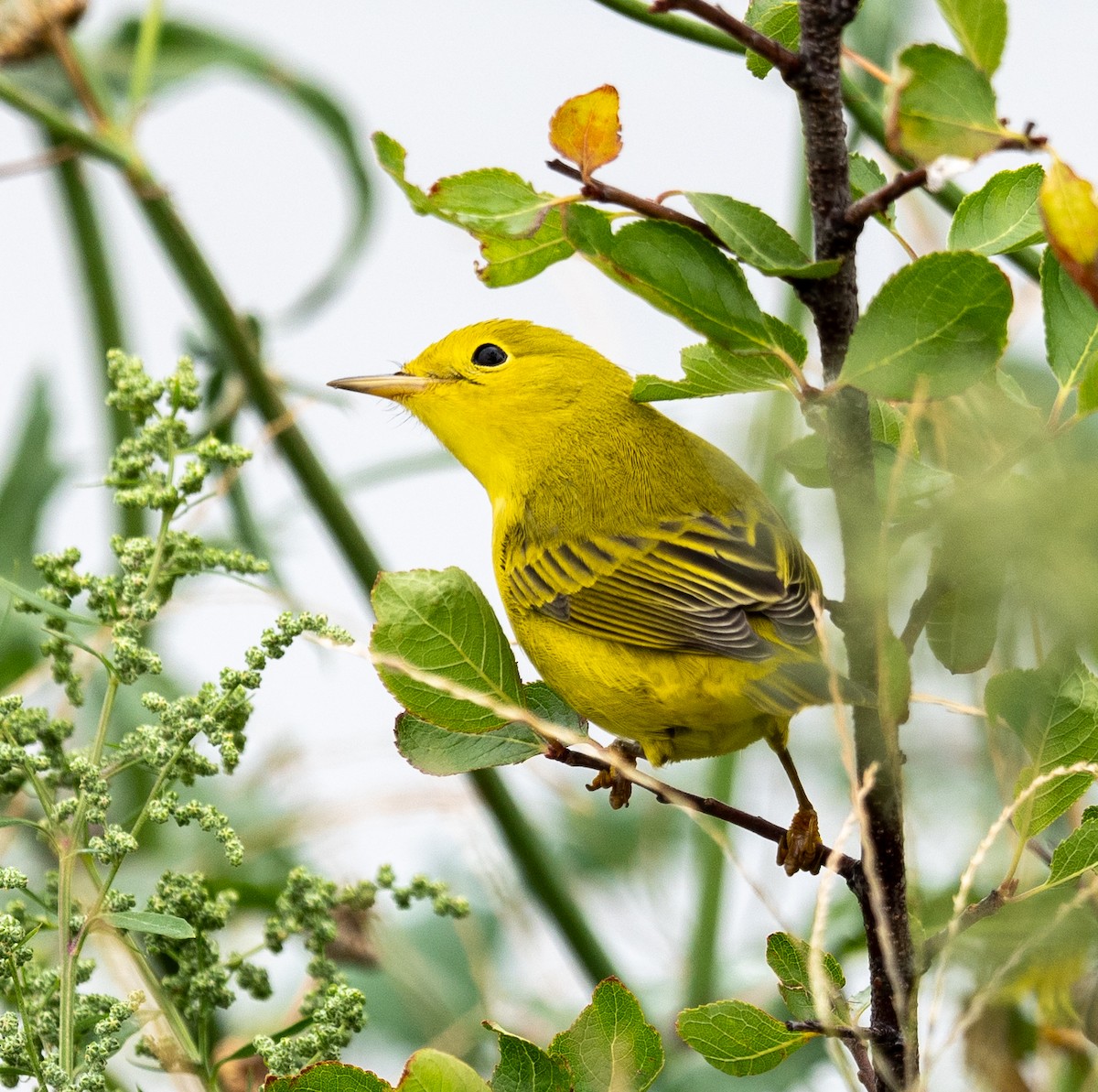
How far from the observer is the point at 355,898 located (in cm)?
118

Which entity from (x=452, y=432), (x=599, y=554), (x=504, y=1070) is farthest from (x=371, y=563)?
(x=504, y=1070)

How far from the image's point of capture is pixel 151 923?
0.97 metres

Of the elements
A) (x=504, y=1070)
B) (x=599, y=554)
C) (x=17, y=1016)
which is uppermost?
(x=599, y=554)

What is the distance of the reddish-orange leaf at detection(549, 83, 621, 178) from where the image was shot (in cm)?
104

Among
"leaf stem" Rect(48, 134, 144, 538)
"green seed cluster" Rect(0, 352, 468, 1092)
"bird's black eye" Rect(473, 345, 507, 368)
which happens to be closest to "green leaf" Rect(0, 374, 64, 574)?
"leaf stem" Rect(48, 134, 144, 538)

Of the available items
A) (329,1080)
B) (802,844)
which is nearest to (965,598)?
(329,1080)

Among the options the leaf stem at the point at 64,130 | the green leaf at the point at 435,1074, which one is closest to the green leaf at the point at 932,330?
the green leaf at the point at 435,1074

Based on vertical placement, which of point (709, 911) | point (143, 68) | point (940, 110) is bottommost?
point (709, 911)

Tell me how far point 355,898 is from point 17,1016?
0.93 feet

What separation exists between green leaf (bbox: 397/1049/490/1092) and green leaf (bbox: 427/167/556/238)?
22.4 inches

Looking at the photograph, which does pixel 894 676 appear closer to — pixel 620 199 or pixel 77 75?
pixel 620 199

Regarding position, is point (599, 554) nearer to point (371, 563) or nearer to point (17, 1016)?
point (371, 563)

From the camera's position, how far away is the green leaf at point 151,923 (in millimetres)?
954

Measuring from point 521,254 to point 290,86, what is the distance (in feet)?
4.36
